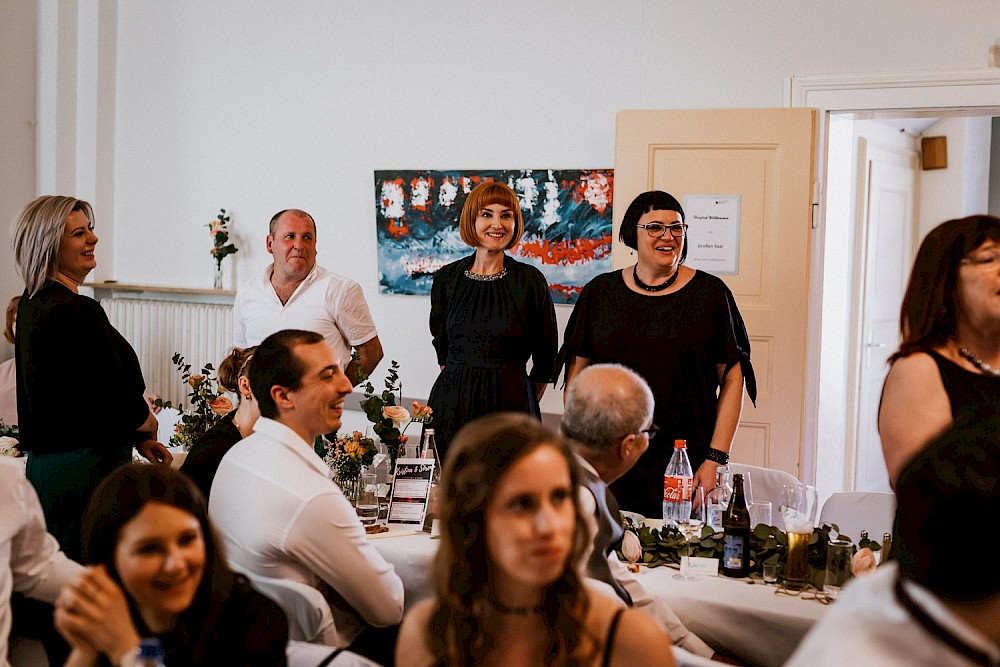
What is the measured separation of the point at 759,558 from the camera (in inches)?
108

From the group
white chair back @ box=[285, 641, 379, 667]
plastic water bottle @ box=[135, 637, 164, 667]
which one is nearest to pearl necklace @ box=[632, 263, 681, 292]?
white chair back @ box=[285, 641, 379, 667]

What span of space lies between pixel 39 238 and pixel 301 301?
1.28 m

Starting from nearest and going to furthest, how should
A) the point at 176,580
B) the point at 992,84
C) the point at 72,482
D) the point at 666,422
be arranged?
1. the point at 176,580
2. the point at 72,482
3. the point at 666,422
4. the point at 992,84

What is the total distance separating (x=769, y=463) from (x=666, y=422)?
1.34 m

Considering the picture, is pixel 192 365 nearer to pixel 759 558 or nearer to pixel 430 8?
pixel 430 8

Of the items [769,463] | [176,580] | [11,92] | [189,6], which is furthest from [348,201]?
[176,580]

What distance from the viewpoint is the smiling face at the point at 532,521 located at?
4.84 feet

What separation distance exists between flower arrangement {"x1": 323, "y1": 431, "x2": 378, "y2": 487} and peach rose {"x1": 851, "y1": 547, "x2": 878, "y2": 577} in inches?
58.6

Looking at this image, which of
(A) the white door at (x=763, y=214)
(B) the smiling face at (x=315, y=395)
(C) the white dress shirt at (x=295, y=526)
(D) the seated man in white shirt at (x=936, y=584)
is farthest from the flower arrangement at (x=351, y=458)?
(A) the white door at (x=763, y=214)

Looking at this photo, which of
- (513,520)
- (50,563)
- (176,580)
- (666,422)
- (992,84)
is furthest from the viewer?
(992,84)

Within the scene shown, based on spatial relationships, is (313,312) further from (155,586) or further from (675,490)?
(155,586)

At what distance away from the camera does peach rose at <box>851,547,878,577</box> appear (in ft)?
8.54

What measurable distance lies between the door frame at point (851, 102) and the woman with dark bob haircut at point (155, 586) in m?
3.73

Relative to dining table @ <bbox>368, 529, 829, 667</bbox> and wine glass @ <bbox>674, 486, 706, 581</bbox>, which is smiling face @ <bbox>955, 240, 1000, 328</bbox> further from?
wine glass @ <bbox>674, 486, 706, 581</bbox>
